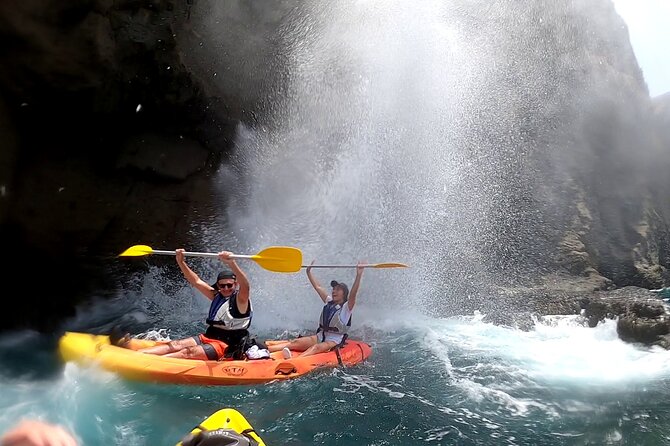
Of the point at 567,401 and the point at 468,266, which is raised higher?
the point at 468,266

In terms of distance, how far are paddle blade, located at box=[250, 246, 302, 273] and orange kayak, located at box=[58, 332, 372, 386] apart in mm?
1019

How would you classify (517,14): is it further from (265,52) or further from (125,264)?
(125,264)

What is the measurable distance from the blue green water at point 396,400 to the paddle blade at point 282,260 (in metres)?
1.27

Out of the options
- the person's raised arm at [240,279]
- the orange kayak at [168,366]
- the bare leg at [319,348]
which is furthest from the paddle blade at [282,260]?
the bare leg at [319,348]

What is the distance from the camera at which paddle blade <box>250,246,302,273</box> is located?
6004 millimetres

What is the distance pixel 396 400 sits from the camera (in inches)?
219

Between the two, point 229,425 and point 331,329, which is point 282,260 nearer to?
point 331,329

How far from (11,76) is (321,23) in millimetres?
5589

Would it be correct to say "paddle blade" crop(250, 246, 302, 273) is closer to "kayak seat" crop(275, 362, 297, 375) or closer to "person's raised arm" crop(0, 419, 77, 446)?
"kayak seat" crop(275, 362, 297, 375)

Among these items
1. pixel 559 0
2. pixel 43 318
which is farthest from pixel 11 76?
pixel 559 0

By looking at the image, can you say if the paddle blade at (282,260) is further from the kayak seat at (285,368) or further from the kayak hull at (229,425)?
the kayak hull at (229,425)

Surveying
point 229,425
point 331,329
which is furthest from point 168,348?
point 229,425

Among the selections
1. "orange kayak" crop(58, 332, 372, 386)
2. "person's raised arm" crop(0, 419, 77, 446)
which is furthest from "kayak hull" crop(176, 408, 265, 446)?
"orange kayak" crop(58, 332, 372, 386)

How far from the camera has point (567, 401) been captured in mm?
5719
